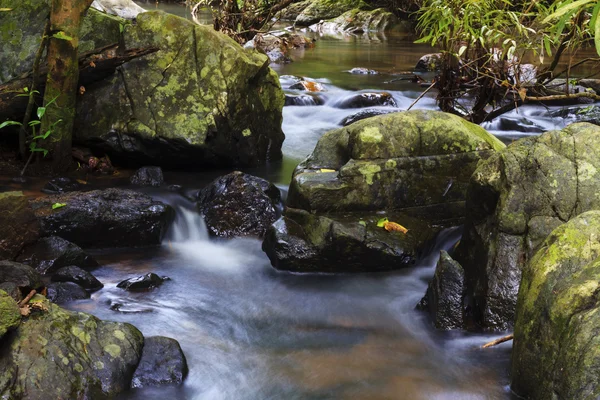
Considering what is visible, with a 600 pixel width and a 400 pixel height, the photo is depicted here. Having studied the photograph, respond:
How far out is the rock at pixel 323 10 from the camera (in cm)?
2894

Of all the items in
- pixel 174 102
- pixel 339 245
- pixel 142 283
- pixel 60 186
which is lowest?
pixel 142 283

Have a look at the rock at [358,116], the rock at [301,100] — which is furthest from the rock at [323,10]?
the rock at [358,116]

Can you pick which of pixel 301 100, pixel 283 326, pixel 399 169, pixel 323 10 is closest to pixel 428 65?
pixel 301 100

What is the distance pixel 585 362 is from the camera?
257 centimetres

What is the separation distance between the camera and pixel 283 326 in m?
4.71

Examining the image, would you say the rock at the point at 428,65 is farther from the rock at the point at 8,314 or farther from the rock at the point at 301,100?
the rock at the point at 8,314

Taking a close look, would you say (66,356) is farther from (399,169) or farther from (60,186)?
(60,186)

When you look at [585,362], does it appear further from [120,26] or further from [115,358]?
[120,26]

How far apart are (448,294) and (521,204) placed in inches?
32.9

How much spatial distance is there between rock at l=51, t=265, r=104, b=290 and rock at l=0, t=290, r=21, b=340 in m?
1.60

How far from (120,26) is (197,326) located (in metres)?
4.35

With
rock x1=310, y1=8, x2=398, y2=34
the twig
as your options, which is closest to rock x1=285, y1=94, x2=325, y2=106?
the twig

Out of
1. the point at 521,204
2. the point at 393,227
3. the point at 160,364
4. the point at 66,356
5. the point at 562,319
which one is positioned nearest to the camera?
the point at 562,319

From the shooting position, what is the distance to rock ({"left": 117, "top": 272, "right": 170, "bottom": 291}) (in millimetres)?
4969
